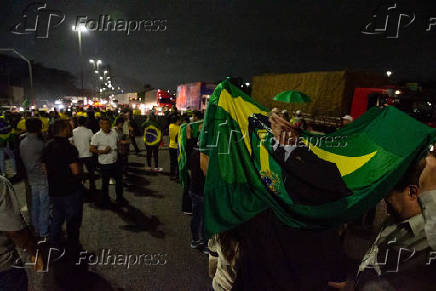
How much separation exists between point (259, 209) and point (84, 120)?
5677 millimetres

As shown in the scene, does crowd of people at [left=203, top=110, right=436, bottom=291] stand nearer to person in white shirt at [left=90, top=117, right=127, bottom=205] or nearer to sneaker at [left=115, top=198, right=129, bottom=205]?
person in white shirt at [left=90, top=117, right=127, bottom=205]

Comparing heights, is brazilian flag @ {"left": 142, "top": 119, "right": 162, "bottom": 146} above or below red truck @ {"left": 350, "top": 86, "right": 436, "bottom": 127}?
below

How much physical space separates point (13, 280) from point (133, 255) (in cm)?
251

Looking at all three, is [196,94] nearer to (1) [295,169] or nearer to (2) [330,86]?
(2) [330,86]

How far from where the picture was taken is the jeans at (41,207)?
14.7 ft

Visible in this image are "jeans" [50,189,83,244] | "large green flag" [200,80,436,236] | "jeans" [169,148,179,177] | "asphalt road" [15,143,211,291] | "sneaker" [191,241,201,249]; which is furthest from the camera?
"jeans" [169,148,179,177]

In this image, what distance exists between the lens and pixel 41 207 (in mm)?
4531

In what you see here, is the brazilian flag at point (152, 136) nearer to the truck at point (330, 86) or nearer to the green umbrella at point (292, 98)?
the green umbrella at point (292, 98)

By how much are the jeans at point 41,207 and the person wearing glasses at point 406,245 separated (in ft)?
15.9

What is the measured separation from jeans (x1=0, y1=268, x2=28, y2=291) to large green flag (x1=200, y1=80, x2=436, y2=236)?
1537 mm

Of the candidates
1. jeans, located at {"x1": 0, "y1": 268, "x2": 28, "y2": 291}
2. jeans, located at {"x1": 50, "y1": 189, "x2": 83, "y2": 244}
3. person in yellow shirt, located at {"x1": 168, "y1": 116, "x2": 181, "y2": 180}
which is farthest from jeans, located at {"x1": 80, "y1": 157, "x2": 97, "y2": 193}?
jeans, located at {"x1": 0, "y1": 268, "x2": 28, "y2": 291}

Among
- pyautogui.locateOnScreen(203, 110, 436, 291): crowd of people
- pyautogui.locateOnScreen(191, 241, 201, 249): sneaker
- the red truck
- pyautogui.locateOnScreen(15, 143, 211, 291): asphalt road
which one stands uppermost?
the red truck

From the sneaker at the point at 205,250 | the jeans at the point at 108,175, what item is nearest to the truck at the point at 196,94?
the jeans at the point at 108,175

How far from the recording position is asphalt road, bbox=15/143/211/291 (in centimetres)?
368
